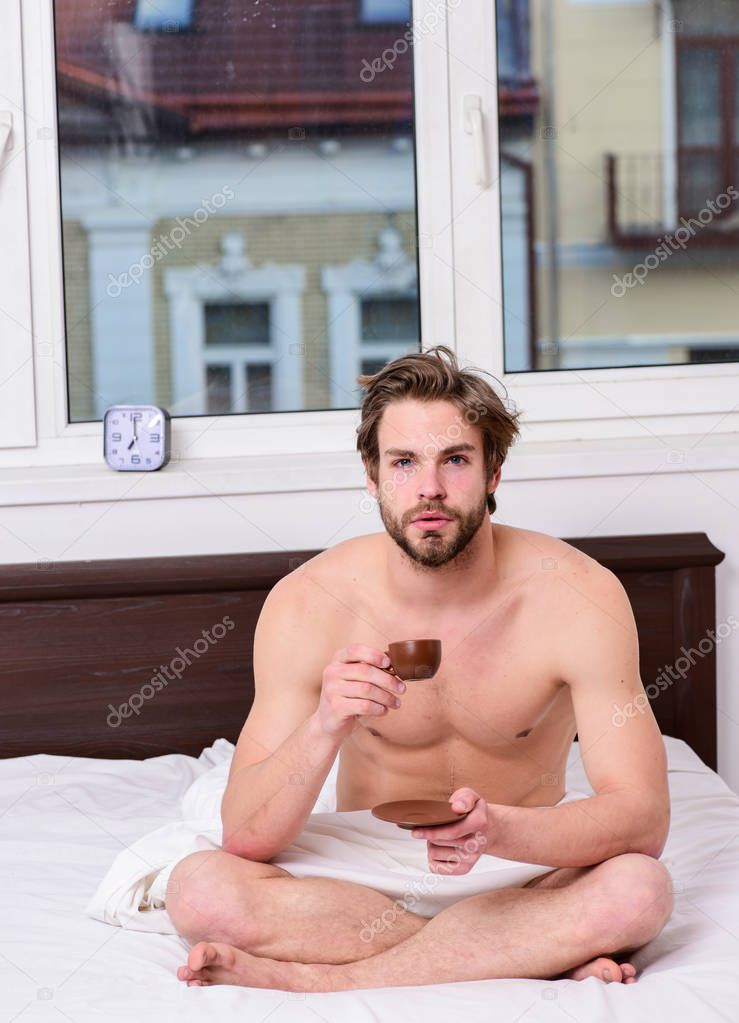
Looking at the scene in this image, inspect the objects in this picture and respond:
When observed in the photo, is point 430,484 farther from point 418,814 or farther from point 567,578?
point 418,814

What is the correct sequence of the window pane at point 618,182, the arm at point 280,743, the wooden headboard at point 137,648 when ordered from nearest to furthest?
the arm at point 280,743, the wooden headboard at point 137,648, the window pane at point 618,182

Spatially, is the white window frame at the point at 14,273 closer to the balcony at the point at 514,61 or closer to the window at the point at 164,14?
the window at the point at 164,14

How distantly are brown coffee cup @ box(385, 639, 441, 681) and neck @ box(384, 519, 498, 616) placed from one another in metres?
0.27

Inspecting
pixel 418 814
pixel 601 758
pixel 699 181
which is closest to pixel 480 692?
pixel 601 758

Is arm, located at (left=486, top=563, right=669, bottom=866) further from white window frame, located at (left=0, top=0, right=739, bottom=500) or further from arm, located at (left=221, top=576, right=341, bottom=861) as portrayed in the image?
white window frame, located at (left=0, top=0, right=739, bottom=500)

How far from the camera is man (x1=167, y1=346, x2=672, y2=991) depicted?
1.44 meters

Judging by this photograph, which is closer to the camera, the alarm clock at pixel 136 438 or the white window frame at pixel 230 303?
the alarm clock at pixel 136 438

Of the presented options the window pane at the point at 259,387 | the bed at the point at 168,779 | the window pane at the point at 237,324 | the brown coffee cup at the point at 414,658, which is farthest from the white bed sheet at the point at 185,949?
the window pane at the point at 237,324

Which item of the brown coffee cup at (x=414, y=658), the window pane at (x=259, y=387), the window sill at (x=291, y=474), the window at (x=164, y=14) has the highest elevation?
the window at (x=164, y=14)

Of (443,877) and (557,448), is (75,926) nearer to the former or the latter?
(443,877)

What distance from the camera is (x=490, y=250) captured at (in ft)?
8.96

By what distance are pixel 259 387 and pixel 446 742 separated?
1234mm

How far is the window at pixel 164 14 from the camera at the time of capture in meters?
2.68

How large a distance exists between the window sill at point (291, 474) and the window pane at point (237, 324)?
0.33 m
